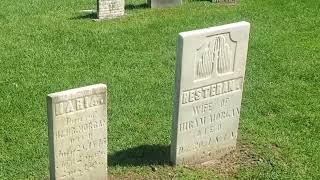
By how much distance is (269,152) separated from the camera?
7.05 m

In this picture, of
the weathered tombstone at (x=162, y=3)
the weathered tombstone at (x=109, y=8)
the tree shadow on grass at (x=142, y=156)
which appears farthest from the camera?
the weathered tombstone at (x=162, y=3)

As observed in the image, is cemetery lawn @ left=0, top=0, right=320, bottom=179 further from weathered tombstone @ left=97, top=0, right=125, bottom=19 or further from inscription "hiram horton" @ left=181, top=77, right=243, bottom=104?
inscription "hiram horton" @ left=181, top=77, right=243, bottom=104

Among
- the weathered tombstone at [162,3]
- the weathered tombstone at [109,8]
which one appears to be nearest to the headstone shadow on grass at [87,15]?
the weathered tombstone at [109,8]

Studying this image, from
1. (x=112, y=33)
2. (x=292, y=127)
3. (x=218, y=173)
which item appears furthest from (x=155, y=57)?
(x=218, y=173)

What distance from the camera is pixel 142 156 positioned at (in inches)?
272

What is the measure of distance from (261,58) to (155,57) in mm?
1970

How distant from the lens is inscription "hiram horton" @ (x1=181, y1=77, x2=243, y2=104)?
634cm

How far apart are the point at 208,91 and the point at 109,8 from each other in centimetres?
649

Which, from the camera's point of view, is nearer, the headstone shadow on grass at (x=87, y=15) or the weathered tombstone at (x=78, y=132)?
the weathered tombstone at (x=78, y=132)

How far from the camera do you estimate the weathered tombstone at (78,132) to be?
553 cm

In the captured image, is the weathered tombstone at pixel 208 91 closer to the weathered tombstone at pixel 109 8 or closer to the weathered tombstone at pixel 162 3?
the weathered tombstone at pixel 109 8

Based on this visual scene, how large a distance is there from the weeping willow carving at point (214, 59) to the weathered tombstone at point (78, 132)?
1.18m

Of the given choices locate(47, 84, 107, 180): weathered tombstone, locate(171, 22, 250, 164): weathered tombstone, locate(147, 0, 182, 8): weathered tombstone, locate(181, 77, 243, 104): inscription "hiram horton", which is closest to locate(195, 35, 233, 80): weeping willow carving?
locate(171, 22, 250, 164): weathered tombstone

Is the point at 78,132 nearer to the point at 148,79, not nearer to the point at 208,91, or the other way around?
the point at 208,91
